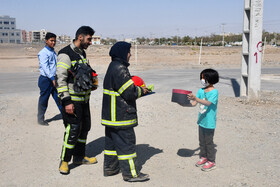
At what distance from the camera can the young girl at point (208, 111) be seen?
429cm

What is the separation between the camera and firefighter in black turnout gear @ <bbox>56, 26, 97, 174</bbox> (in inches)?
164

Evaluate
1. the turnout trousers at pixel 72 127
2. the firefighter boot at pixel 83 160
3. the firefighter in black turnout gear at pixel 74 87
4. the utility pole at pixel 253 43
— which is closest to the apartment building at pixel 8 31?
the utility pole at pixel 253 43

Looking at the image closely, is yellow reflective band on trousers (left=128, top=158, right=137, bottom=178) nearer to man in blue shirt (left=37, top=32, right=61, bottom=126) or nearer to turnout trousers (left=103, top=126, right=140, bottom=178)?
turnout trousers (left=103, top=126, right=140, bottom=178)

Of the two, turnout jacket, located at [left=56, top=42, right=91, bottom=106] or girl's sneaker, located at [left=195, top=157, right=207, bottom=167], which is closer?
turnout jacket, located at [left=56, top=42, right=91, bottom=106]

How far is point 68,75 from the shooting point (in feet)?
14.0

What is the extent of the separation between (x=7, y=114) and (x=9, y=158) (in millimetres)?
3163

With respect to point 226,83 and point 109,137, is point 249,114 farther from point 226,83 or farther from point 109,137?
point 226,83

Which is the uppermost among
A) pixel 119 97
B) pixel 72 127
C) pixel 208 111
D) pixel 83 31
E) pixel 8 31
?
pixel 8 31

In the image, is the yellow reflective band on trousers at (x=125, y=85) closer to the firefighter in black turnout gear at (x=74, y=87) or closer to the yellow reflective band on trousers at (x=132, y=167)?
the firefighter in black turnout gear at (x=74, y=87)

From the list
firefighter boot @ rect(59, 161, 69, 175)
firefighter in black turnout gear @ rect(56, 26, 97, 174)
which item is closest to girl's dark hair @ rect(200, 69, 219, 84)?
firefighter in black turnout gear @ rect(56, 26, 97, 174)

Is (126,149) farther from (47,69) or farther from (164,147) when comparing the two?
(47,69)

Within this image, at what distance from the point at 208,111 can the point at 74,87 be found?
1878 mm

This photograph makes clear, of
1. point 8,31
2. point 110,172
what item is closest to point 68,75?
point 110,172

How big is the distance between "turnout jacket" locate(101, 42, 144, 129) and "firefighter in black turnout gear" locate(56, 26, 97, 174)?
409 millimetres
